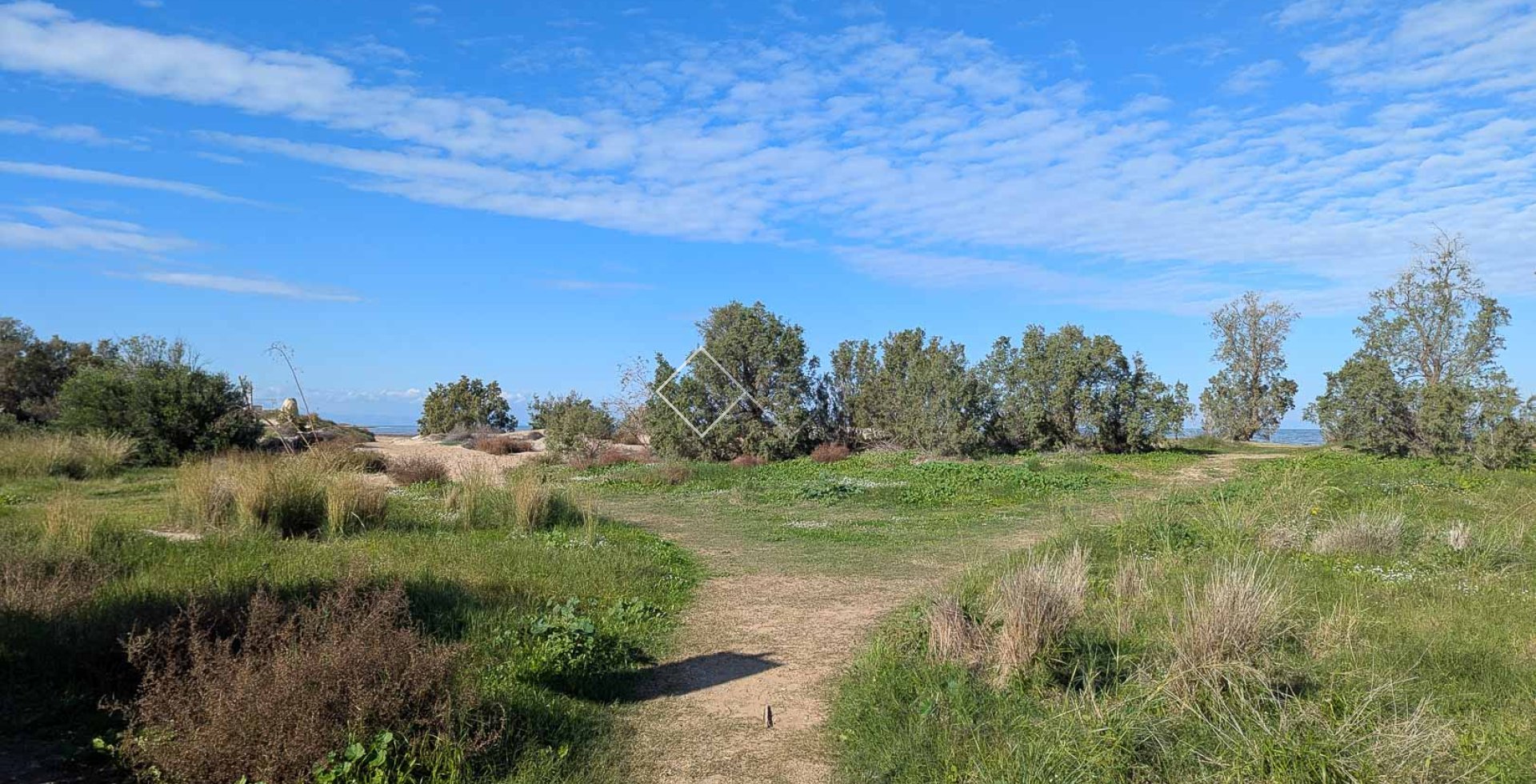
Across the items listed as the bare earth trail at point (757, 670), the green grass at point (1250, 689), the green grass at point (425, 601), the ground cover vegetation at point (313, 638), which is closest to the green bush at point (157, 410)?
the green grass at point (425, 601)

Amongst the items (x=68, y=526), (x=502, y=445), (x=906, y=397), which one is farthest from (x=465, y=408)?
(x=68, y=526)

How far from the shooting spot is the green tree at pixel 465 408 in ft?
121

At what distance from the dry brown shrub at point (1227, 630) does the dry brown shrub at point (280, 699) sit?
3.75m

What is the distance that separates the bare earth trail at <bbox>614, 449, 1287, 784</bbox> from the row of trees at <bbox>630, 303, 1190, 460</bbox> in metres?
13.2

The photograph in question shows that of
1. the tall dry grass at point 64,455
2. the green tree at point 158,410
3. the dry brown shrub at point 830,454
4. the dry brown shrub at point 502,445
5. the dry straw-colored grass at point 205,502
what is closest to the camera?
the dry straw-colored grass at point 205,502

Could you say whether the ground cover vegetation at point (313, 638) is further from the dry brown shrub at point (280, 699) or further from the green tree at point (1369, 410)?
the green tree at point (1369, 410)

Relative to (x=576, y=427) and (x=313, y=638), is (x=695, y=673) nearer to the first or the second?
(x=313, y=638)

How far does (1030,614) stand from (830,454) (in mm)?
18280

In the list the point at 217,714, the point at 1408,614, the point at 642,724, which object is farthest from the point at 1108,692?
the point at 217,714

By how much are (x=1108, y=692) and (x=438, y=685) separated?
3373 millimetres

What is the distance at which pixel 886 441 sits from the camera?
993 inches

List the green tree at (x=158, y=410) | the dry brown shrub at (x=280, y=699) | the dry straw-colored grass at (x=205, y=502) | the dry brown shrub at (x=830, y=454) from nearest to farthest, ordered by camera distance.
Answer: the dry brown shrub at (x=280, y=699) < the dry straw-colored grass at (x=205, y=502) < the green tree at (x=158, y=410) < the dry brown shrub at (x=830, y=454)

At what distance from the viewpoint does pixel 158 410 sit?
1916 centimetres

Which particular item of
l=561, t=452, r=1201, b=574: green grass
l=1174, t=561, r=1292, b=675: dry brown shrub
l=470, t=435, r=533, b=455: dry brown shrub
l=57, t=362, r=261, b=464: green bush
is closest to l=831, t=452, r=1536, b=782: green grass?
l=1174, t=561, r=1292, b=675: dry brown shrub
